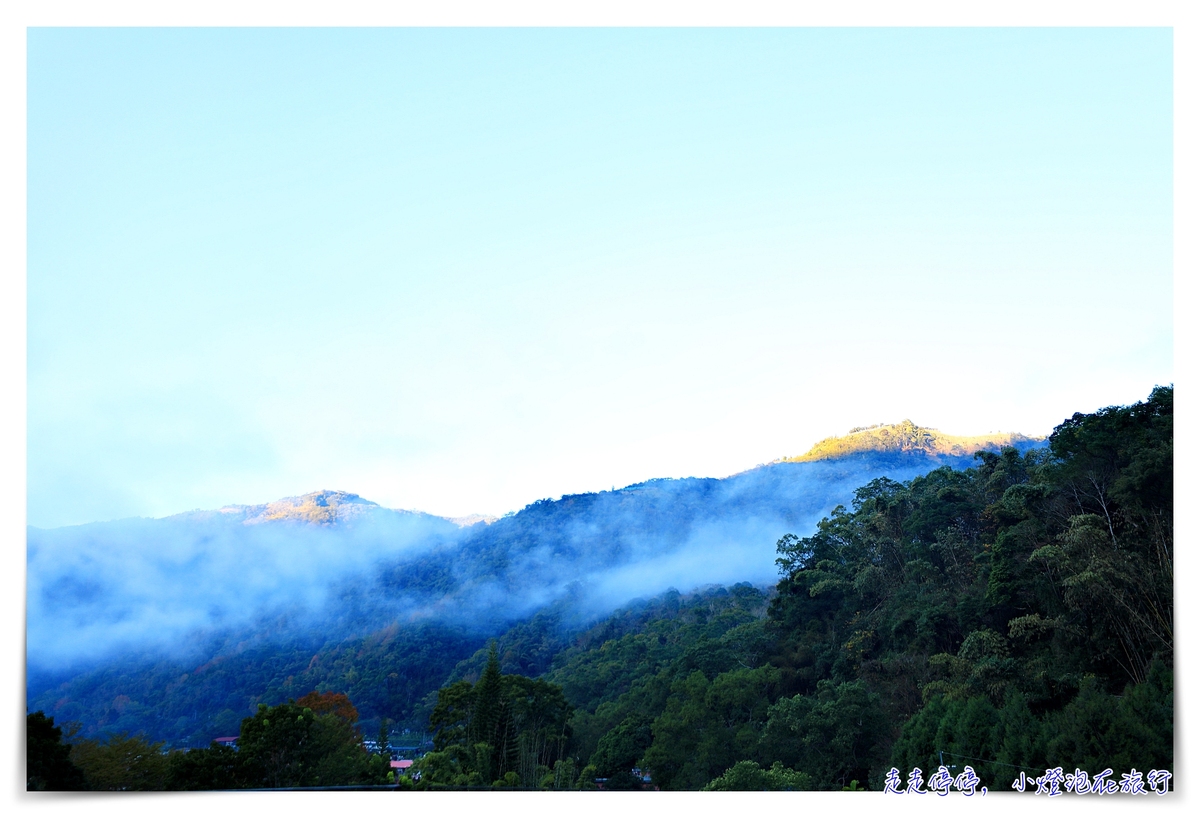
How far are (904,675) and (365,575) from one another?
25221mm

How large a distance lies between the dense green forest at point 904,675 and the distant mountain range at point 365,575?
408 inches

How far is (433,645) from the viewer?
29.2 meters

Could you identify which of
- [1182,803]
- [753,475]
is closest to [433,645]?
[753,475]

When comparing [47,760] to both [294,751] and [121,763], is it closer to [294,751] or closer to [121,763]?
[121,763]

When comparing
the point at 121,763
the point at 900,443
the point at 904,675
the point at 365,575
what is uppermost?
the point at 900,443

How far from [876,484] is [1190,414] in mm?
10590

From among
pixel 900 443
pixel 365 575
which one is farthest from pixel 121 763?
pixel 900 443

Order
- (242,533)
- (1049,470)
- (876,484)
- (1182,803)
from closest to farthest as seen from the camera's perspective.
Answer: (1182,803) < (1049,470) < (876,484) < (242,533)

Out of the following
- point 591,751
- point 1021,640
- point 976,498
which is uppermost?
point 976,498

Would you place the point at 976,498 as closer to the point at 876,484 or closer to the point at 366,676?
the point at 876,484

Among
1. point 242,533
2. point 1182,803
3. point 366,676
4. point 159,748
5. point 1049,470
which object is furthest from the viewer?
point 242,533

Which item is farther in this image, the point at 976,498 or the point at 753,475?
the point at 753,475

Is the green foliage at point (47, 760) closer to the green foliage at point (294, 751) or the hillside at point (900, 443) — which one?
the green foliage at point (294, 751)

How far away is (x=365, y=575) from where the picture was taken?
35.9m
